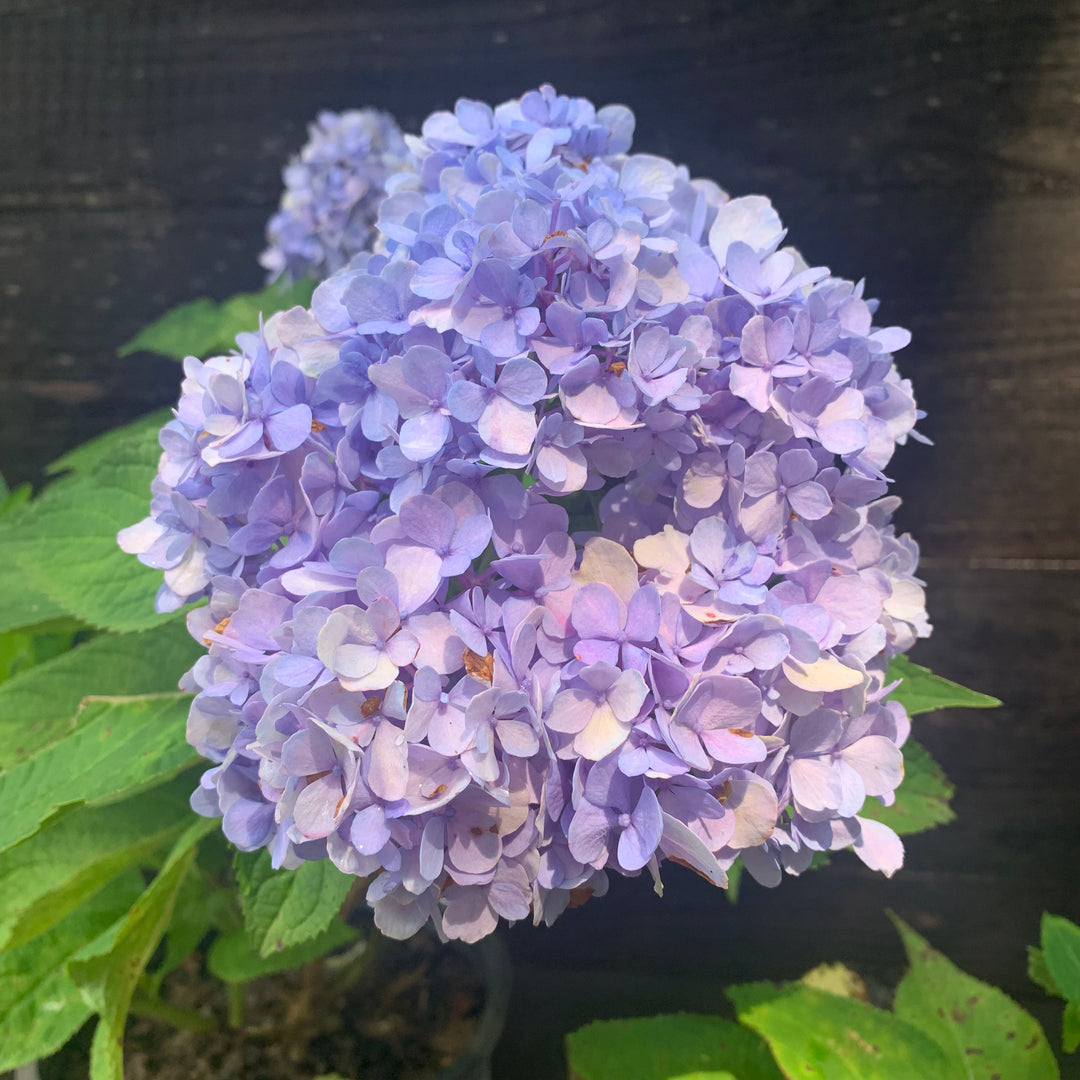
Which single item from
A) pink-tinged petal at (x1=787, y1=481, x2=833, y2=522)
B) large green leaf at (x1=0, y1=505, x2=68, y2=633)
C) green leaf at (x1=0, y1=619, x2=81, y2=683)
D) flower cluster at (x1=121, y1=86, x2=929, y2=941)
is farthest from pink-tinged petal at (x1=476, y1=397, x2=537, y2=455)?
green leaf at (x1=0, y1=619, x2=81, y2=683)

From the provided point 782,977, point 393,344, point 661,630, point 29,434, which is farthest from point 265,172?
point 782,977

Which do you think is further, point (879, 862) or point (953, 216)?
point (953, 216)

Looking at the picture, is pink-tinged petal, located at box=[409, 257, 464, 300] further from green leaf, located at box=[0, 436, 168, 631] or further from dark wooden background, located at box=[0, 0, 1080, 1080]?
dark wooden background, located at box=[0, 0, 1080, 1080]

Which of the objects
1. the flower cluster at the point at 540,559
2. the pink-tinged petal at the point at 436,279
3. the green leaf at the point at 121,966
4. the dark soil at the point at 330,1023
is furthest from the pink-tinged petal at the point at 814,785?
the dark soil at the point at 330,1023

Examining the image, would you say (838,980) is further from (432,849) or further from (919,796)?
(432,849)

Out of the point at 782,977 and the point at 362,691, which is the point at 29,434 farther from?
the point at 782,977

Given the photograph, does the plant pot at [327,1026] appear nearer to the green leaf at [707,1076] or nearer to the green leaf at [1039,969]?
the green leaf at [707,1076]
